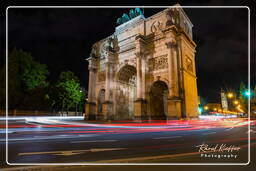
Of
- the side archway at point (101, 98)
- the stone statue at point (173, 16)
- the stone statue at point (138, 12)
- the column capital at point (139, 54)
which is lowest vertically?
the side archway at point (101, 98)

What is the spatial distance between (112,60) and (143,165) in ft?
103

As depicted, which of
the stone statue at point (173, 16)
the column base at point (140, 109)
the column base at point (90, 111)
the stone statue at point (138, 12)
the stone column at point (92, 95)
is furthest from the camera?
the stone statue at point (138, 12)

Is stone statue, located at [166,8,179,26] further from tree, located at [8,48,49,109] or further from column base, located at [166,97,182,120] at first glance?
tree, located at [8,48,49,109]

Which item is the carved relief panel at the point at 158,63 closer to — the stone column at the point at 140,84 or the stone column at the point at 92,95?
the stone column at the point at 140,84

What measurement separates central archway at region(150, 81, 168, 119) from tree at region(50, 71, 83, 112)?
29110 mm

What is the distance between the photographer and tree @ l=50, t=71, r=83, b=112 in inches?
1822

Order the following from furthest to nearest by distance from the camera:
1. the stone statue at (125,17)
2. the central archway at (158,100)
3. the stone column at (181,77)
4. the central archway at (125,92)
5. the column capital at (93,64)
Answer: the stone statue at (125,17), the column capital at (93,64), the central archway at (125,92), the central archway at (158,100), the stone column at (181,77)

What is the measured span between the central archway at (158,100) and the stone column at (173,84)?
4.02m

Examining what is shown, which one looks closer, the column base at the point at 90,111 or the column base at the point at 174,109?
the column base at the point at 174,109

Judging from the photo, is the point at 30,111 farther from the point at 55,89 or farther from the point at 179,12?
the point at 179,12

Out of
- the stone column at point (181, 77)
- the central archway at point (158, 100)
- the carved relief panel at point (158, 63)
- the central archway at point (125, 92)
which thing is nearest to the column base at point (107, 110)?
the central archway at point (125, 92)

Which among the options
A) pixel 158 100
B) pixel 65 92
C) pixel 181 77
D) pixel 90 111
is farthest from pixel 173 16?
pixel 65 92

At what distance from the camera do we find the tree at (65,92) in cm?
Answer: 4628

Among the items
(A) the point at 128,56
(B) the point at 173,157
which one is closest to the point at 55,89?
(A) the point at 128,56
